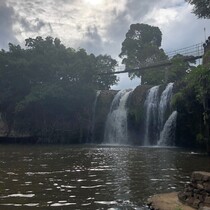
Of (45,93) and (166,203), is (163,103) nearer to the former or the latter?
(45,93)

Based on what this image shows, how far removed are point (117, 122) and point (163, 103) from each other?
7838 millimetres

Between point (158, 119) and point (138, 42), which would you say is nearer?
point (158, 119)

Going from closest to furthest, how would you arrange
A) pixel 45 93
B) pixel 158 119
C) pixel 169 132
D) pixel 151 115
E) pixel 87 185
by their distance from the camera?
pixel 87 185 < pixel 169 132 < pixel 158 119 < pixel 151 115 < pixel 45 93

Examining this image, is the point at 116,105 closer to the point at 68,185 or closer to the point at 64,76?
the point at 64,76

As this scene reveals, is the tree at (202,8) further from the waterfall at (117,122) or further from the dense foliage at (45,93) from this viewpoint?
the dense foliage at (45,93)

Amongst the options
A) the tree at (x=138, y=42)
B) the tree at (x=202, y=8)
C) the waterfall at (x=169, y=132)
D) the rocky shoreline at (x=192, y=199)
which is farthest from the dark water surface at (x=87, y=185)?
the tree at (x=138, y=42)

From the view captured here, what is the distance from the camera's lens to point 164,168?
16938 millimetres

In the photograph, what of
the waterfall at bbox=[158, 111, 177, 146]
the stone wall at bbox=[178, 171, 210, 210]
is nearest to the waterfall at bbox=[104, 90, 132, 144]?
the waterfall at bbox=[158, 111, 177, 146]

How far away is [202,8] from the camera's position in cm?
2708

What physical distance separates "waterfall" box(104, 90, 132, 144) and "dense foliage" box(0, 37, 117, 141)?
171 inches

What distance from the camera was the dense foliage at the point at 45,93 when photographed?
48219 millimetres

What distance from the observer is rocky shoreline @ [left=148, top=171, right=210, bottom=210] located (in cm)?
842

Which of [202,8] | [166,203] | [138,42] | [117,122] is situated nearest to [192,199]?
[166,203]

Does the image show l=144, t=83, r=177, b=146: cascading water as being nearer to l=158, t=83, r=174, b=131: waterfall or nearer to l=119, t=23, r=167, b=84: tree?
l=158, t=83, r=174, b=131: waterfall
